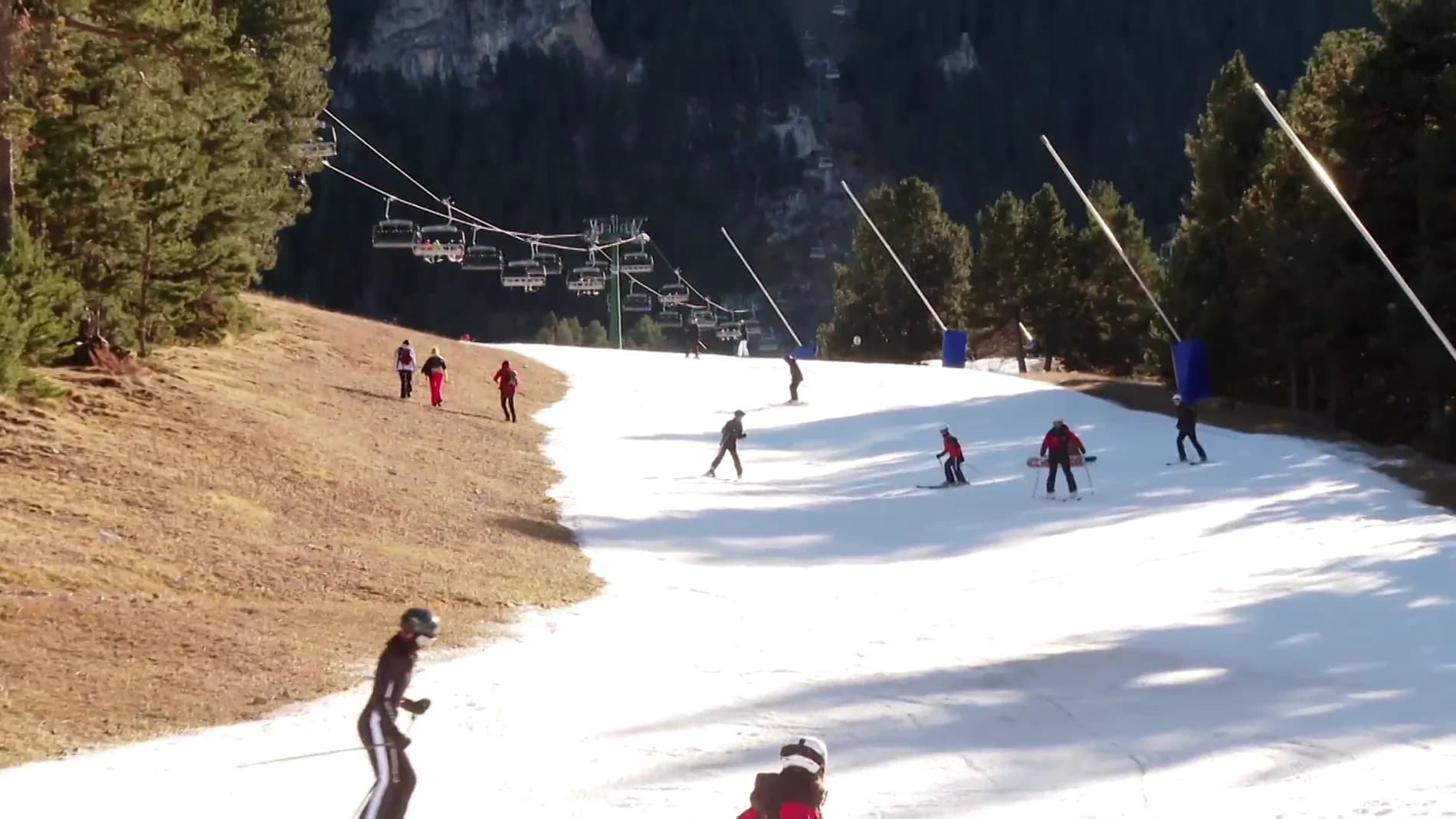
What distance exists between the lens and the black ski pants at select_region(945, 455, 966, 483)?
31.5m

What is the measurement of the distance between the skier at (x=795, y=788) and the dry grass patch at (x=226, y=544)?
23.3ft

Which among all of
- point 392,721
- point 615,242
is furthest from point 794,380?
point 392,721

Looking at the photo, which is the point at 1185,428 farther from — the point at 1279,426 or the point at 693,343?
the point at 693,343

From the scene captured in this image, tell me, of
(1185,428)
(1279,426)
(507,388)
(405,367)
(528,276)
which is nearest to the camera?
(1185,428)

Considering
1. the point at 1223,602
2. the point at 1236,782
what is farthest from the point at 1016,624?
the point at 1236,782

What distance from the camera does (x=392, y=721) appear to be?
979 centimetres

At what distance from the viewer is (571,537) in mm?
25297

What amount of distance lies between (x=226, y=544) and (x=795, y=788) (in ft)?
46.3

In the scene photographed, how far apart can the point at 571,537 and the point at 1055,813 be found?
15.0m

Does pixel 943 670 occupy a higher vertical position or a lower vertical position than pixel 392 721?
lower

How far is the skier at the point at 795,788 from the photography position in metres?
6.90

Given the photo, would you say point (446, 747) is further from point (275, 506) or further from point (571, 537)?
point (571, 537)

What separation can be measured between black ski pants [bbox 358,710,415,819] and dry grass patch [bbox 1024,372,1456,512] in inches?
842

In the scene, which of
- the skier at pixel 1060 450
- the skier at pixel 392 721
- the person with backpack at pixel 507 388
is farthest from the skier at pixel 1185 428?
the skier at pixel 392 721
